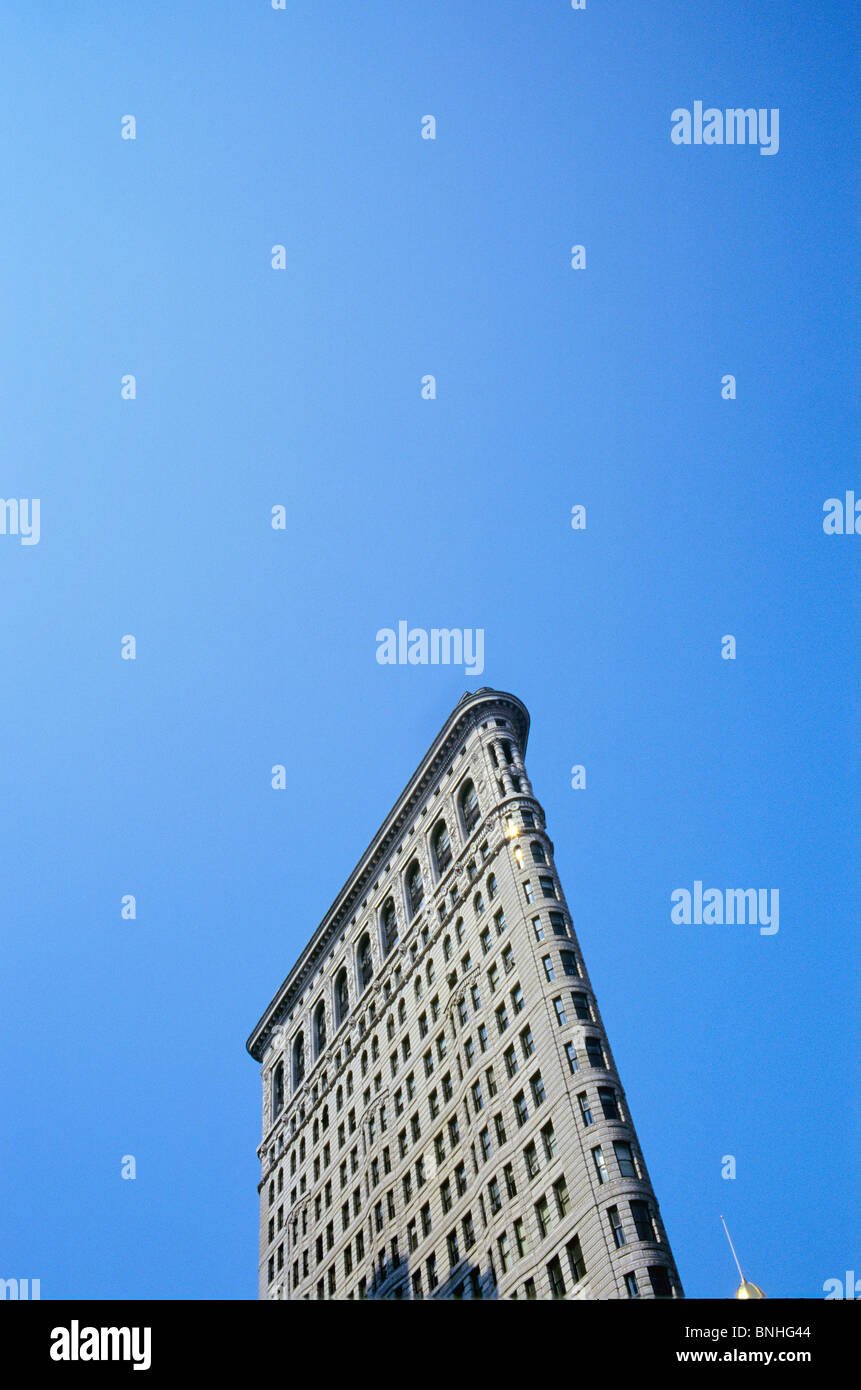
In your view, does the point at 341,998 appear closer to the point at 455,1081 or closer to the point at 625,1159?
the point at 455,1081

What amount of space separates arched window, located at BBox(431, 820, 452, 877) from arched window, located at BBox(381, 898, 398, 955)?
6262 millimetres

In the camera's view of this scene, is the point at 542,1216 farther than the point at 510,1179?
No

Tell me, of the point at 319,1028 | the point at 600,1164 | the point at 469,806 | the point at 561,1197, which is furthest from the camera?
→ the point at 319,1028

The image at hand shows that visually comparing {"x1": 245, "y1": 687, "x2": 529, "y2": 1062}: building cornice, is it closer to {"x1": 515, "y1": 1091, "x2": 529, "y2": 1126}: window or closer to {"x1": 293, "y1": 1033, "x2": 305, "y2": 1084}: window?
{"x1": 293, "y1": 1033, "x2": 305, "y2": 1084}: window

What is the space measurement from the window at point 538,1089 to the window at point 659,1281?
37.0ft

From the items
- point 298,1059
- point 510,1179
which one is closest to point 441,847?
point 298,1059

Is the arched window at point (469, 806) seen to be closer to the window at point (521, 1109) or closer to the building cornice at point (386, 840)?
the building cornice at point (386, 840)

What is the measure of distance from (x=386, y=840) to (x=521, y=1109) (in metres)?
34.4

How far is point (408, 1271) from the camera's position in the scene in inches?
2458

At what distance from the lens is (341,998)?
298 ft

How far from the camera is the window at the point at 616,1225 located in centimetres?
4781

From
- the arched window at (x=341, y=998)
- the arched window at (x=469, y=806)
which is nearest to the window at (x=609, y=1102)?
the arched window at (x=469, y=806)

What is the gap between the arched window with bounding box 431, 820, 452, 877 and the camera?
81438 millimetres

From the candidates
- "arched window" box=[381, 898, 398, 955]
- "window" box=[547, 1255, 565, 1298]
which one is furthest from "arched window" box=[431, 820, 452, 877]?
"window" box=[547, 1255, 565, 1298]
